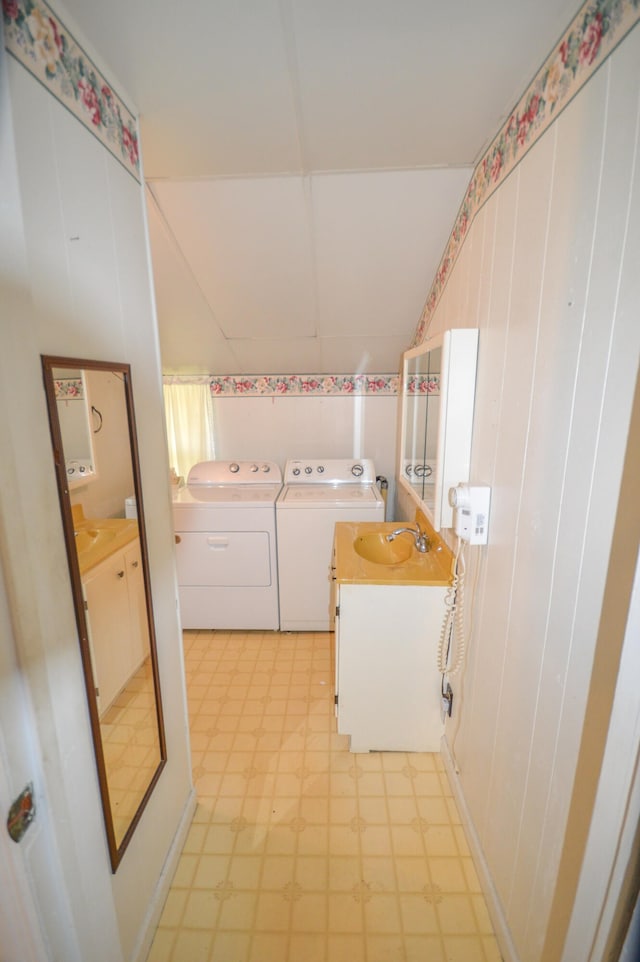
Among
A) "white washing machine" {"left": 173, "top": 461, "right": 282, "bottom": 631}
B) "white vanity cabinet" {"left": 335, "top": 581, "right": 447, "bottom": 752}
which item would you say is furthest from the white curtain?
"white vanity cabinet" {"left": 335, "top": 581, "right": 447, "bottom": 752}

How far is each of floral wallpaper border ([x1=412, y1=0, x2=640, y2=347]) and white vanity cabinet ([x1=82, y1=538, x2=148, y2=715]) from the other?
4.66ft

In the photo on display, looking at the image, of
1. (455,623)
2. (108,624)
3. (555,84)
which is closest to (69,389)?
(108,624)

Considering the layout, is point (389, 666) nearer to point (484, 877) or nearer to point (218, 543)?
point (484, 877)

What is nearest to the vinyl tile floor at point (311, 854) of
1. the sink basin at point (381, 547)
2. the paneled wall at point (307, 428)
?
the sink basin at point (381, 547)

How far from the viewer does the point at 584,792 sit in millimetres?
726

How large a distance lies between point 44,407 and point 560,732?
1.21m

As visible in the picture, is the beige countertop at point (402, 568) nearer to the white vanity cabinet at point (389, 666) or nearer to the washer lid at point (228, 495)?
the white vanity cabinet at point (389, 666)

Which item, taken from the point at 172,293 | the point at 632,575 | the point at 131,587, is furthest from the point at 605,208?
the point at 172,293

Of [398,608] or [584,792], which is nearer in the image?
[584,792]

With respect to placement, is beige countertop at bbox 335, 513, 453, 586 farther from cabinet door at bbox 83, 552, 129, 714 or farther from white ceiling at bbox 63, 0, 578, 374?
white ceiling at bbox 63, 0, 578, 374

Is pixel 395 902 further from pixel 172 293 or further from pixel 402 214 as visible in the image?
pixel 172 293

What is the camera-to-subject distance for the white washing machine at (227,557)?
250cm

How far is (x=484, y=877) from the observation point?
1286mm

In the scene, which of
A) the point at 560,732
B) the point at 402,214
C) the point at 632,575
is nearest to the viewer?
the point at 632,575
